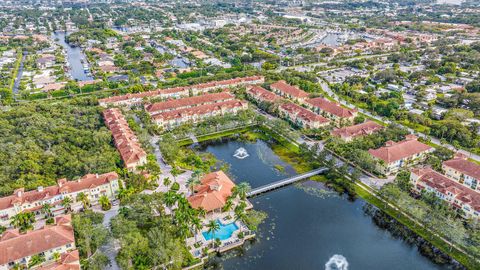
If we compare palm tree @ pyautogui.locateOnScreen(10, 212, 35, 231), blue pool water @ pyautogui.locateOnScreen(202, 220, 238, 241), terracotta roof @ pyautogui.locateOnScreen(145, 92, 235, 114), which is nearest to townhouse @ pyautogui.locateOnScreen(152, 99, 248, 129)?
terracotta roof @ pyautogui.locateOnScreen(145, 92, 235, 114)

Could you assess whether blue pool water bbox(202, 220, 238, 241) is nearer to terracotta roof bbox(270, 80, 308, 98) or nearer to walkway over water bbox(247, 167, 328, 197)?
walkway over water bbox(247, 167, 328, 197)

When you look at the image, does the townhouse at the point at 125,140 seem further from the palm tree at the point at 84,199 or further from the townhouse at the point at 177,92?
the townhouse at the point at 177,92

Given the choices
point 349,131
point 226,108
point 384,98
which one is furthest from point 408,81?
point 226,108

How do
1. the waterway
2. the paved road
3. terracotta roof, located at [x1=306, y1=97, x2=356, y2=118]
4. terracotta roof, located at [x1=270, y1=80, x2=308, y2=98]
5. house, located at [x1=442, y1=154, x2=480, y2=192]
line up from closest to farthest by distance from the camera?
1. house, located at [x1=442, y1=154, x2=480, y2=192]
2. the paved road
3. terracotta roof, located at [x1=306, y1=97, x2=356, y2=118]
4. terracotta roof, located at [x1=270, y1=80, x2=308, y2=98]
5. the waterway

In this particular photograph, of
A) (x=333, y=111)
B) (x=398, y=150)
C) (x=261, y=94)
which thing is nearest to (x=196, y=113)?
(x=261, y=94)

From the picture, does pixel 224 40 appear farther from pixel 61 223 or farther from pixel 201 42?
pixel 61 223

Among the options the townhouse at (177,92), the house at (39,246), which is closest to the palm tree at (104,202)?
the house at (39,246)
